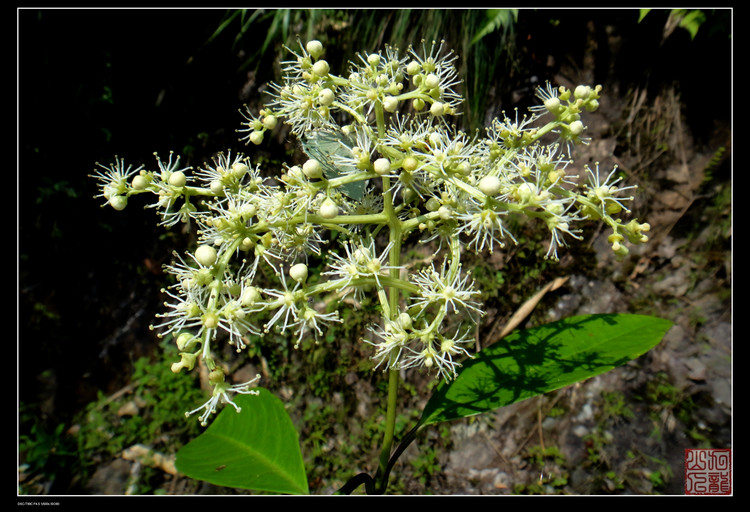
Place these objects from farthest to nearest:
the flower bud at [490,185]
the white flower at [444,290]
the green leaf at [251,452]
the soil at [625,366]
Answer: the soil at [625,366]
the green leaf at [251,452]
the white flower at [444,290]
the flower bud at [490,185]

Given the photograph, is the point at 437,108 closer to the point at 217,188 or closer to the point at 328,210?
the point at 328,210

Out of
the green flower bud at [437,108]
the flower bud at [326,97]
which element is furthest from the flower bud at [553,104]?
the flower bud at [326,97]

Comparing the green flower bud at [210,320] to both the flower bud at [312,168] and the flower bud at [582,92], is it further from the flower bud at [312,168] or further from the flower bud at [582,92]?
the flower bud at [582,92]

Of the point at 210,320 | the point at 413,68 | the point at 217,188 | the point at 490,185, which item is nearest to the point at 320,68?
the point at 413,68

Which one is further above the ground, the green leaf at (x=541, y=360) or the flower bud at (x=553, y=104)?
the flower bud at (x=553, y=104)

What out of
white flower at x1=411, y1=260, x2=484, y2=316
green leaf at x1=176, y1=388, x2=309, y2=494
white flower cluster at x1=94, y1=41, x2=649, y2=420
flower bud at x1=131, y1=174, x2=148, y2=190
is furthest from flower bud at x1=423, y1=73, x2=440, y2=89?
green leaf at x1=176, y1=388, x2=309, y2=494

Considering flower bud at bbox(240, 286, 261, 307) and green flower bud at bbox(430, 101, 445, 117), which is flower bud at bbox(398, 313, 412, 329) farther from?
green flower bud at bbox(430, 101, 445, 117)

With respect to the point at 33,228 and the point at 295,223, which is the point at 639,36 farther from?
the point at 33,228
